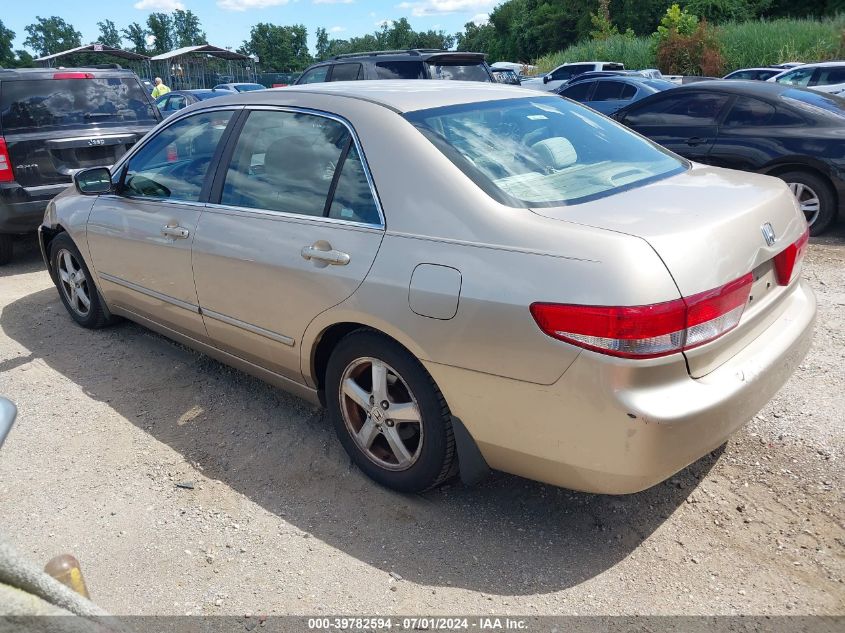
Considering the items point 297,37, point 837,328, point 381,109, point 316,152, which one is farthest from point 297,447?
point 297,37

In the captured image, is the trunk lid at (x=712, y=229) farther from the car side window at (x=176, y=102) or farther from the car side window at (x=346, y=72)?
the car side window at (x=176, y=102)

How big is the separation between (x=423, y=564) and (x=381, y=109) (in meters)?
1.89

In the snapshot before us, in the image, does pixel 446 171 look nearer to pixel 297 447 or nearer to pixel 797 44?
pixel 297 447

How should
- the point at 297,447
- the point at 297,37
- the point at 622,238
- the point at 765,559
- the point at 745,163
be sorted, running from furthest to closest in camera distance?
1. the point at 297,37
2. the point at 745,163
3. the point at 297,447
4. the point at 765,559
5. the point at 622,238

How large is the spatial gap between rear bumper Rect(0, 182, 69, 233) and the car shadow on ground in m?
3.07

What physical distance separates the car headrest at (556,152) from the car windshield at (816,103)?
4999mm

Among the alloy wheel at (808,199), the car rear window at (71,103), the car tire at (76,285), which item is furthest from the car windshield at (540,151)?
the car rear window at (71,103)

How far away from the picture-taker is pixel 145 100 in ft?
25.7

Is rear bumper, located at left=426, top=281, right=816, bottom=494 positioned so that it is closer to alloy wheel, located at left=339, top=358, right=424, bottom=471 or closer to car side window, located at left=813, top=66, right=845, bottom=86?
alloy wheel, located at left=339, top=358, right=424, bottom=471

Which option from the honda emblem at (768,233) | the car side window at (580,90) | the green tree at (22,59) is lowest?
the car side window at (580,90)

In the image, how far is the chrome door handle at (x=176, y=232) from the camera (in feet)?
12.2

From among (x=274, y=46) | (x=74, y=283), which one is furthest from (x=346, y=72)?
(x=274, y=46)

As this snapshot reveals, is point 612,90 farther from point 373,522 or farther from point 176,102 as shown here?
point 373,522

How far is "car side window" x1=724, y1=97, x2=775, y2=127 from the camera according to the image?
23.5ft
